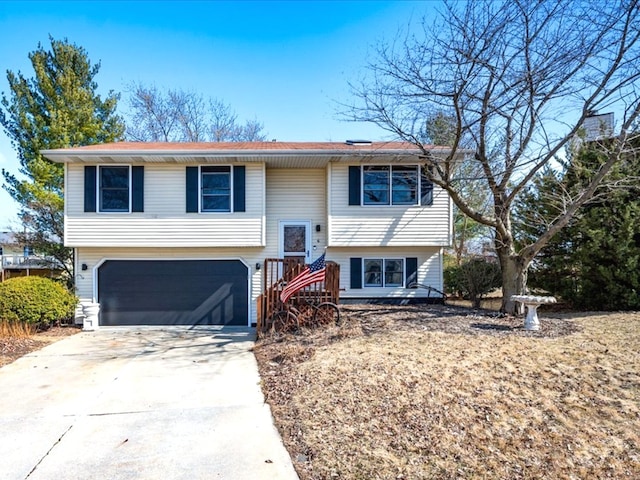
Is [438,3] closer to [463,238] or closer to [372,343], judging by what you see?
[372,343]

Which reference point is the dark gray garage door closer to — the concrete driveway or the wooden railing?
the wooden railing

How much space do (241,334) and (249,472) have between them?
6.08m

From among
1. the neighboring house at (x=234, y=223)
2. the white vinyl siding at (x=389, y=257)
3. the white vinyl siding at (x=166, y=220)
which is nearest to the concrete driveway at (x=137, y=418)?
the neighboring house at (x=234, y=223)

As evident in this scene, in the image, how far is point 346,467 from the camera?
3268 mm

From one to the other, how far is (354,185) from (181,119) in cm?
1583

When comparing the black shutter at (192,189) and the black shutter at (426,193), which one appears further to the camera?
the black shutter at (426,193)

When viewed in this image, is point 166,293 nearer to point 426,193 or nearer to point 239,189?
point 239,189

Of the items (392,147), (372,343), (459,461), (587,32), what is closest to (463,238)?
(392,147)

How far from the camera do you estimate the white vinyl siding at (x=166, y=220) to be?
9.84 meters

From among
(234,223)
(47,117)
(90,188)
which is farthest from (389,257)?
(47,117)

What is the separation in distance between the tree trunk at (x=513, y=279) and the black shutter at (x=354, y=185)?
376cm

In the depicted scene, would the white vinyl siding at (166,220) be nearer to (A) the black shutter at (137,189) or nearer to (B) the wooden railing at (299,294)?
(A) the black shutter at (137,189)

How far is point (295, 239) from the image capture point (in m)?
10.7

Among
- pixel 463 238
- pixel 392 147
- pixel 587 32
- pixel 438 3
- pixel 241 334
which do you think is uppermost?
pixel 438 3
